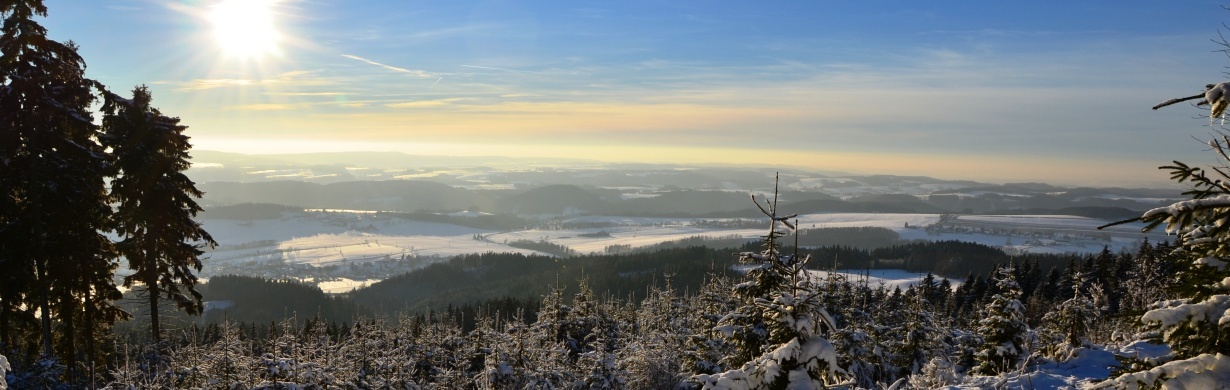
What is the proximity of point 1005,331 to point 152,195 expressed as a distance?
3517 cm

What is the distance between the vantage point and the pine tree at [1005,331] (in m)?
26.7

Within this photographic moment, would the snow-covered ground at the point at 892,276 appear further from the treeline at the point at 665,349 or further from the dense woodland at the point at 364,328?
the dense woodland at the point at 364,328

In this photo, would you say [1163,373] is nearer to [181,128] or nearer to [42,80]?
[42,80]

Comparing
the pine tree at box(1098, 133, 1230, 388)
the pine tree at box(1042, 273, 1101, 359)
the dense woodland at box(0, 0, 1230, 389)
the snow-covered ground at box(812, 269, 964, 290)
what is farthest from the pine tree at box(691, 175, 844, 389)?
the snow-covered ground at box(812, 269, 964, 290)

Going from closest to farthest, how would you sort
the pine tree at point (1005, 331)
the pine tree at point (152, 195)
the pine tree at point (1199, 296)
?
the pine tree at point (1199, 296), the pine tree at point (152, 195), the pine tree at point (1005, 331)

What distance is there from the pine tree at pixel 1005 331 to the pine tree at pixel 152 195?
109ft

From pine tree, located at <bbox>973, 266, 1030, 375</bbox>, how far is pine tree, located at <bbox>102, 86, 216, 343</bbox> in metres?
33.3

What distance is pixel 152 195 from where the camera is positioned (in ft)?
70.3

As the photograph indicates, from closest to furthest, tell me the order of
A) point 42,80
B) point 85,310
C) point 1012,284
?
point 42,80
point 85,310
point 1012,284

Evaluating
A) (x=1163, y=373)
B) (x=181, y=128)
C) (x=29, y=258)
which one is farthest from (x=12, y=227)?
(x=1163, y=373)

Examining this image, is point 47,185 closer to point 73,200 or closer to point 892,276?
point 73,200

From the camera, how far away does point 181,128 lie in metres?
22.6

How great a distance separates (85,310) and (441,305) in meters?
134

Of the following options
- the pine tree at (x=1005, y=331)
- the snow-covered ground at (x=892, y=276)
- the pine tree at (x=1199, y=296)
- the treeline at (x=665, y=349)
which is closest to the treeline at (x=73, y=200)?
the treeline at (x=665, y=349)
